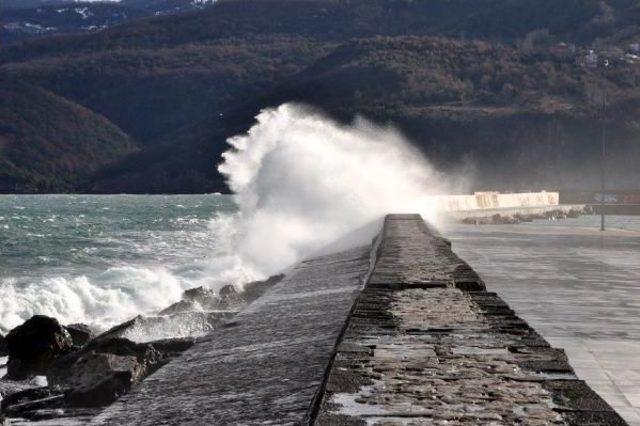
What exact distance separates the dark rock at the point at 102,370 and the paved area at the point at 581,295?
3789mm

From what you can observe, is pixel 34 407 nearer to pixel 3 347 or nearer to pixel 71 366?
pixel 71 366

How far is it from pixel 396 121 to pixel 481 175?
14.9 metres

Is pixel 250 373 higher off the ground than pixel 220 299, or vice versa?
pixel 250 373

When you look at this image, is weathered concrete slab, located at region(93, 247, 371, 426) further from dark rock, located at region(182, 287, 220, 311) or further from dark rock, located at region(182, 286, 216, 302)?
dark rock, located at region(182, 286, 216, 302)

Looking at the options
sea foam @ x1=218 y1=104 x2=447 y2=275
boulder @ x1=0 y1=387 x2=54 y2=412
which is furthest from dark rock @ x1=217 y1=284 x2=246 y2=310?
boulder @ x1=0 y1=387 x2=54 y2=412

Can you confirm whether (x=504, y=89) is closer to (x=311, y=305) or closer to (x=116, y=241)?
(x=116, y=241)

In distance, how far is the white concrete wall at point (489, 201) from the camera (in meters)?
48.9

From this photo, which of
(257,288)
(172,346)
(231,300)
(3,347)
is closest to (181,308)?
(231,300)

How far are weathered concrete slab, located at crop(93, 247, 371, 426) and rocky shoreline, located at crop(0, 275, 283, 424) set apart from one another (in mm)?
869

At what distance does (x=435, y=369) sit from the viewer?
6.82 meters

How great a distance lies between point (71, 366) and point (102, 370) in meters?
1.08

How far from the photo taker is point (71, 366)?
1262 cm

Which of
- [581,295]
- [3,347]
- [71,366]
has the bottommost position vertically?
[3,347]

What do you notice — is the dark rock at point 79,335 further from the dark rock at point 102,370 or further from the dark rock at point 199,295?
the dark rock at point 199,295
